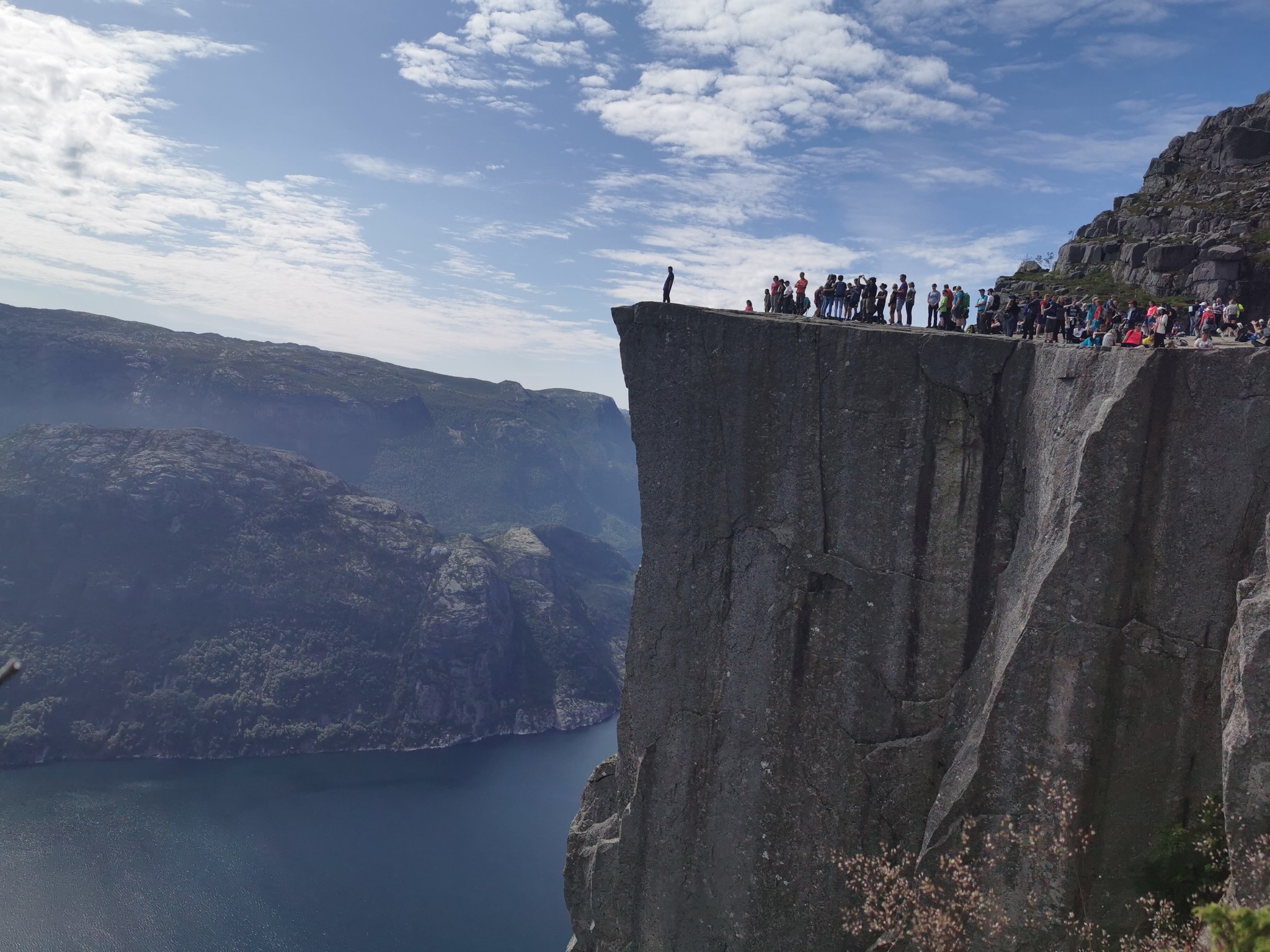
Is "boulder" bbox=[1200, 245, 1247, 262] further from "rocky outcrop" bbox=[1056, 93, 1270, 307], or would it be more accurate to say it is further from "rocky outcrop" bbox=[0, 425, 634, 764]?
"rocky outcrop" bbox=[0, 425, 634, 764]

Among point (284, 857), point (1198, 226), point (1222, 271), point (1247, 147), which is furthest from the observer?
point (284, 857)

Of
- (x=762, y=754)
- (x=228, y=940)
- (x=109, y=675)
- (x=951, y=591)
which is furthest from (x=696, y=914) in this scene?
(x=109, y=675)

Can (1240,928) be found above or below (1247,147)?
below

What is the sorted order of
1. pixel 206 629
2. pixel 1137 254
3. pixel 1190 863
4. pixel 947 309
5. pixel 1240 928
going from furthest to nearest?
pixel 206 629 → pixel 1137 254 → pixel 947 309 → pixel 1190 863 → pixel 1240 928

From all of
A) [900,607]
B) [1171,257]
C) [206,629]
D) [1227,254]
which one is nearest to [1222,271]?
[1227,254]

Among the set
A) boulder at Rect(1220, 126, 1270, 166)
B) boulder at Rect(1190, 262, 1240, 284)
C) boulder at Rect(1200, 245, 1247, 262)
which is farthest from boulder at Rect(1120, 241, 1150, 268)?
boulder at Rect(1220, 126, 1270, 166)

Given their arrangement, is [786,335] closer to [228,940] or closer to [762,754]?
[762,754]

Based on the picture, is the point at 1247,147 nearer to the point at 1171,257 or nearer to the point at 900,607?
the point at 1171,257
